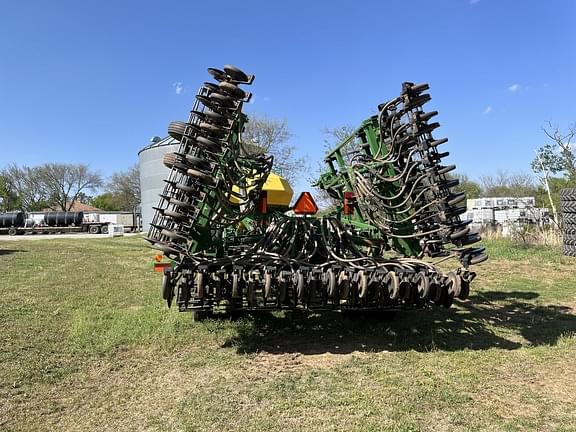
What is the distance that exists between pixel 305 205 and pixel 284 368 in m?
2.32

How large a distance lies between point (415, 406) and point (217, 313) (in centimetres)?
321

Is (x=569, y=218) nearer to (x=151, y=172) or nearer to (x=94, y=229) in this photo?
(x=151, y=172)

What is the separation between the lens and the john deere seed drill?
451 centimetres

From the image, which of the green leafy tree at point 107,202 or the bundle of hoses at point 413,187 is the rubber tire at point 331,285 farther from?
the green leafy tree at point 107,202

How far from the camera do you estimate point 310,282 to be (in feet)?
14.6

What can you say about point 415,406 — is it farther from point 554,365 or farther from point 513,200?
point 513,200

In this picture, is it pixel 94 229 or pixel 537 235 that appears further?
pixel 94 229

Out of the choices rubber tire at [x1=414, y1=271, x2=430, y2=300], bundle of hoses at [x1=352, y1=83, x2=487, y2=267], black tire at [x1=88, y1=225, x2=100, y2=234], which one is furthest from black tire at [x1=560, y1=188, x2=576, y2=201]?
black tire at [x1=88, y1=225, x2=100, y2=234]

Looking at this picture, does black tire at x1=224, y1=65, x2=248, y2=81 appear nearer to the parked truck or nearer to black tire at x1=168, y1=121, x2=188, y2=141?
black tire at x1=168, y1=121, x2=188, y2=141

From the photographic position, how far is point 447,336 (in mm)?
5250

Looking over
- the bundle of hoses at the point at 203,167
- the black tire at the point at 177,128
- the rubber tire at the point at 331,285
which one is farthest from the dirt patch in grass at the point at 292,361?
the black tire at the point at 177,128

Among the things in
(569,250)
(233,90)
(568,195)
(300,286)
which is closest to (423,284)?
(300,286)

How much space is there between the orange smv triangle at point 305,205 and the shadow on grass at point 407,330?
1.41m

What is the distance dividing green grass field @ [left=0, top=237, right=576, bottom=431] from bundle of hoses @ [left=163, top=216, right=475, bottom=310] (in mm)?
544
